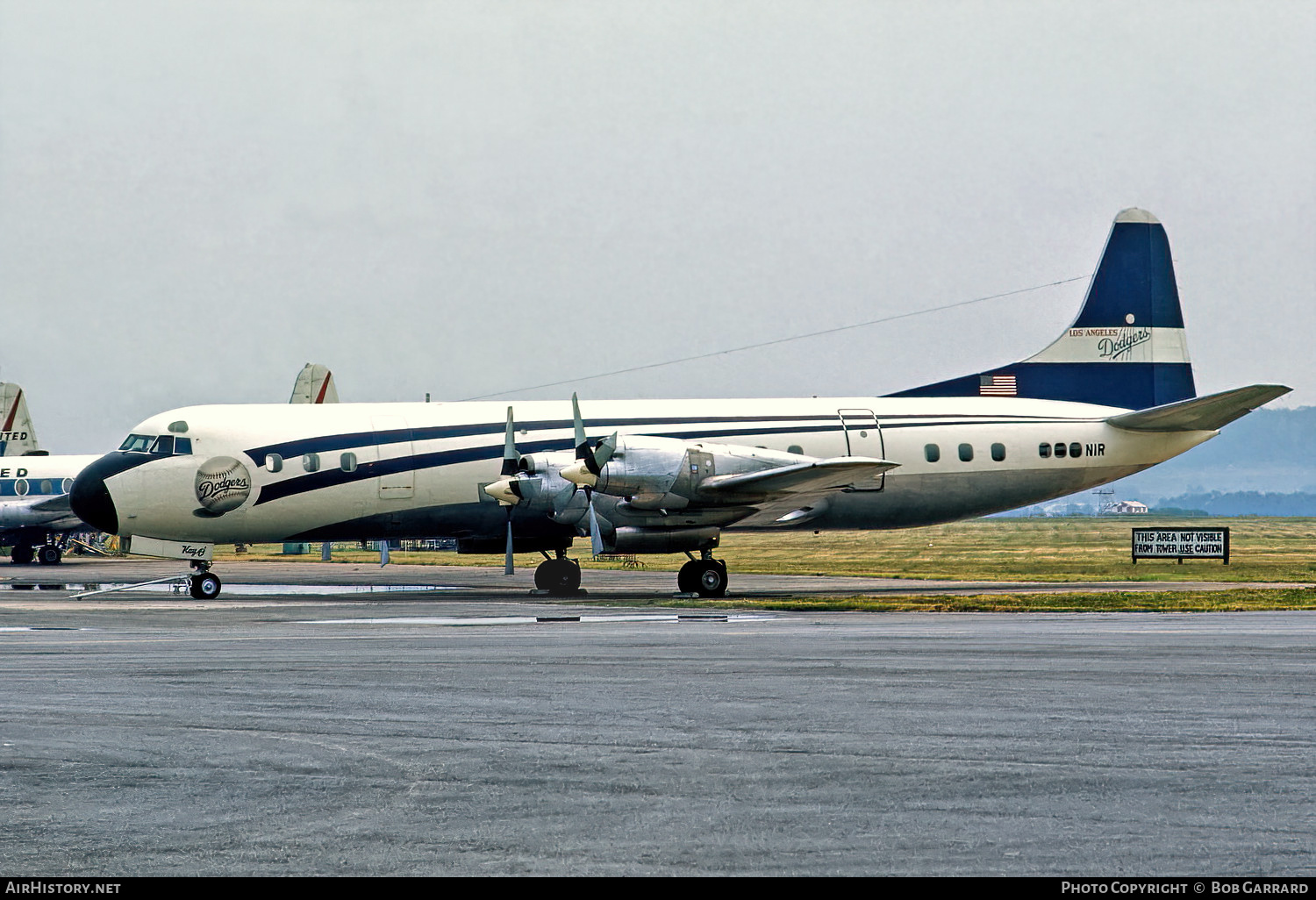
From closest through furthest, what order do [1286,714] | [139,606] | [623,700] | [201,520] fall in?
1. [1286,714]
2. [623,700]
3. [139,606]
4. [201,520]

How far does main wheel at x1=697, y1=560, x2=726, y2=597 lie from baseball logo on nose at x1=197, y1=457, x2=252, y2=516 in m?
11.5

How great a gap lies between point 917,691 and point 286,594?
958 inches

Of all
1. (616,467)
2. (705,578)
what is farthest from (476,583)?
(616,467)

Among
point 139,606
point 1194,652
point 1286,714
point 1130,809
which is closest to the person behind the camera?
point 1130,809

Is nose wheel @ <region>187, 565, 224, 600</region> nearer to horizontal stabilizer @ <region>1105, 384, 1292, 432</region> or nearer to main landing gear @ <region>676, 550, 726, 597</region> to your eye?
main landing gear @ <region>676, 550, 726, 597</region>

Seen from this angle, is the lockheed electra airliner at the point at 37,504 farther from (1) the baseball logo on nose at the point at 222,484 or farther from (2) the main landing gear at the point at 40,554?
(1) the baseball logo on nose at the point at 222,484

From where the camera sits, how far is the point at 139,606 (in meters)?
29.5

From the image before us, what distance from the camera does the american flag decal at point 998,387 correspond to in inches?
1451

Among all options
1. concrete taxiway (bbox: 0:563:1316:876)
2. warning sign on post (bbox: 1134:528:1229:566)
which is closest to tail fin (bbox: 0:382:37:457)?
concrete taxiway (bbox: 0:563:1316:876)

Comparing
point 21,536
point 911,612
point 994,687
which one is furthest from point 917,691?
point 21,536

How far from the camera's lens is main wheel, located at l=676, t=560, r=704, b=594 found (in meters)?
31.7

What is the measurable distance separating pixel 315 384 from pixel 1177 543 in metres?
33.5

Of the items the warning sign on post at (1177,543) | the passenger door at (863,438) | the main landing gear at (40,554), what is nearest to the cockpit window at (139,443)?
the passenger door at (863,438)

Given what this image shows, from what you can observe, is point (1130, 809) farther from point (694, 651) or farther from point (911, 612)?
point (911, 612)
